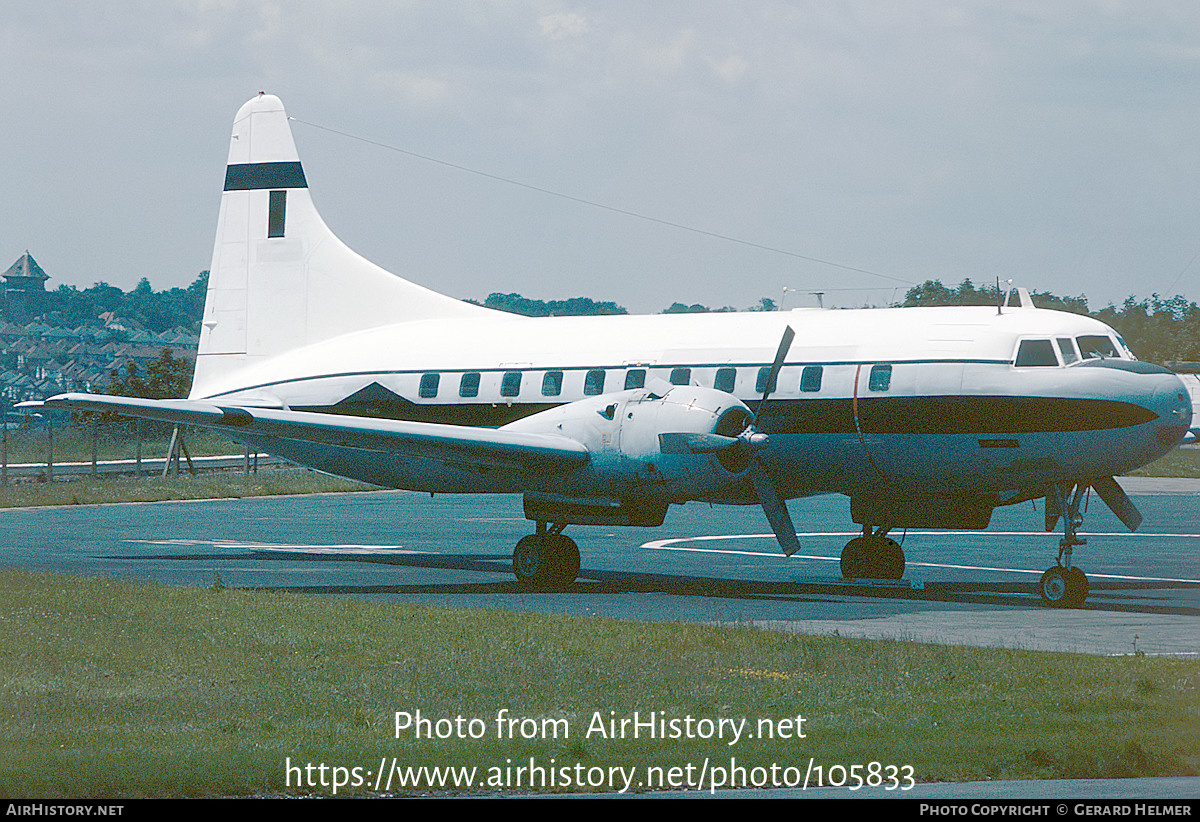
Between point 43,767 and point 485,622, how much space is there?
8.77 m

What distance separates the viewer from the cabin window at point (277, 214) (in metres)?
29.9

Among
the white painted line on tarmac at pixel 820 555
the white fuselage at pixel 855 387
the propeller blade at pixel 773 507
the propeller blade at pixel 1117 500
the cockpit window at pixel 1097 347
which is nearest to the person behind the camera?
the white fuselage at pixel 855 387

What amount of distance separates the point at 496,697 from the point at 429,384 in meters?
12.4

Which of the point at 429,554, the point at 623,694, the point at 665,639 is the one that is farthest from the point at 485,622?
the point at 429,554

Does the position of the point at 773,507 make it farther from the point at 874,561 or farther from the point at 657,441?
the point at 874,561

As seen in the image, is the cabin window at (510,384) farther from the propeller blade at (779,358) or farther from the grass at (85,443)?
the grass at (85,443)

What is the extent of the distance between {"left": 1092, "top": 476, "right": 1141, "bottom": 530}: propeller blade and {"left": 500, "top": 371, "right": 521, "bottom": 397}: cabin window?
9.40 m

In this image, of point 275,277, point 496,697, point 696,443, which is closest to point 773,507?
point 696,443

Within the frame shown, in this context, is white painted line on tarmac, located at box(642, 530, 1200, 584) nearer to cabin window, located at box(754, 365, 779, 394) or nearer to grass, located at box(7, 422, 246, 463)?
cabin window, located at box(754, 365, 779, 394)

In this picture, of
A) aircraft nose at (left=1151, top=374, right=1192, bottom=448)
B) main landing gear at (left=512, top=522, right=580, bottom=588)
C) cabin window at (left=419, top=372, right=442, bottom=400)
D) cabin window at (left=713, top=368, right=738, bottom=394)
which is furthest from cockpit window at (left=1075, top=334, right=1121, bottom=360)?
cabin window at (left=419, top=372, right=442, bottom=400)

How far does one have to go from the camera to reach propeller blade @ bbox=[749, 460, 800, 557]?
71.8 feet

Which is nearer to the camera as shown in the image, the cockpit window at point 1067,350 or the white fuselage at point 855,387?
the white fuselage at point 855,387

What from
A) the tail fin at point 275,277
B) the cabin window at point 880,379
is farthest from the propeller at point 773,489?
the tail fin at point 275,277

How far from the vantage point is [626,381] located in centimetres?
2384
